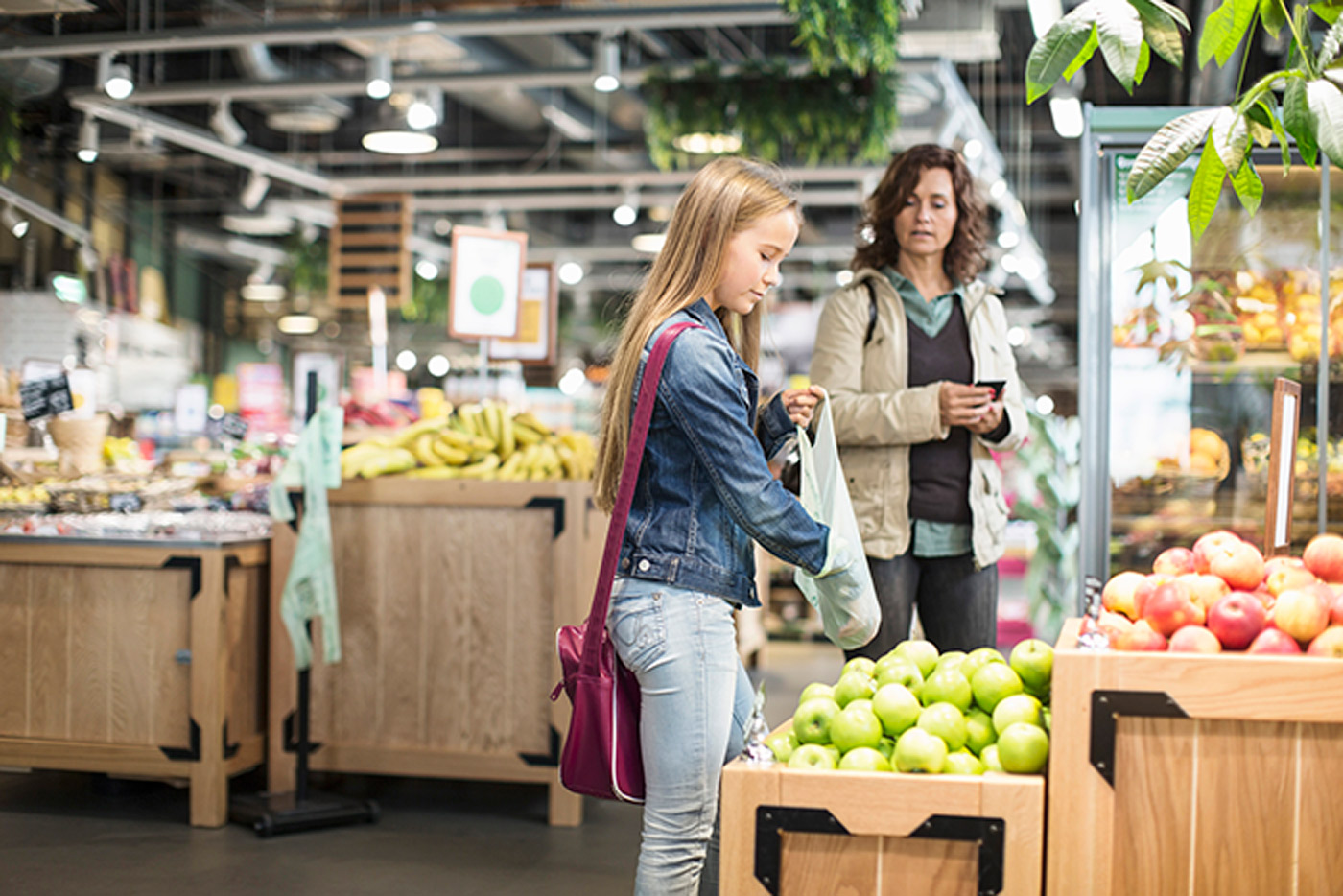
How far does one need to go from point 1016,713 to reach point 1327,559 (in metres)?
0.64

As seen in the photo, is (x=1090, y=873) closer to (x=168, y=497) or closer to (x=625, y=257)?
(x=168, y=497)

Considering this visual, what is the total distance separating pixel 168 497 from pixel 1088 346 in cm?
339

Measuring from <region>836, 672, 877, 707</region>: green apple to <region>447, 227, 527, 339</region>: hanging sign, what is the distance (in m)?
3.44

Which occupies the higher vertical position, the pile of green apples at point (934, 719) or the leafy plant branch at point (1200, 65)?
the leafy plant branch at point (1200, 65)

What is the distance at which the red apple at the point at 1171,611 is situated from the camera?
6.32 feet

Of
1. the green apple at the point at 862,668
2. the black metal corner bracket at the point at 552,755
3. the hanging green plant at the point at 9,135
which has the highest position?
the hanging green plant at the point at 9,135

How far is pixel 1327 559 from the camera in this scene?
2.16 m

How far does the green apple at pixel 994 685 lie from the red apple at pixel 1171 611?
225mm

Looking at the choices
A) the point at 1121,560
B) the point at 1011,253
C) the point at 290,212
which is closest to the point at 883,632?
the point at 1121,560

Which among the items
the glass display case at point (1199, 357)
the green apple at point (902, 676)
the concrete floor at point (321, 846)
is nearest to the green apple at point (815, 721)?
the green apple at point (902, 676)

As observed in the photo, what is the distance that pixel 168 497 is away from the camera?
496 cm

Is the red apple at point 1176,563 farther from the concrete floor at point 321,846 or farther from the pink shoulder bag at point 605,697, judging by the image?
the concrete floor at point 321,846

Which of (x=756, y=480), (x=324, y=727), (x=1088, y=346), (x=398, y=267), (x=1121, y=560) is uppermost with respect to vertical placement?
(x=398, y=267)

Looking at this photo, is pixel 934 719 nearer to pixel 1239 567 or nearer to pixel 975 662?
pixel 975 662
